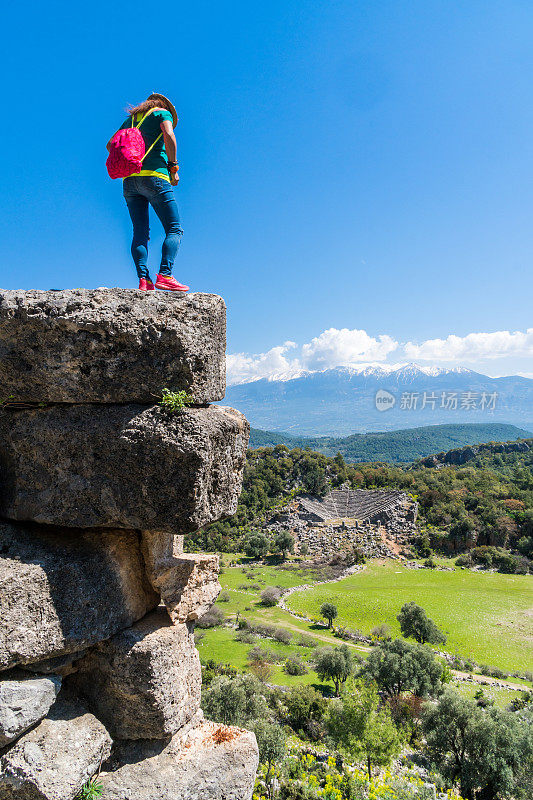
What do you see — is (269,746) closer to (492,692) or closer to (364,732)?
(364,732)

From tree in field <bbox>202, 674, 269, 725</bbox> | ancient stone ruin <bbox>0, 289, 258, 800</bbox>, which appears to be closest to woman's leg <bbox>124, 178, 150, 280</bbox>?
ancient stone ruin <bbox>0, 289, 258, 800</bbox>

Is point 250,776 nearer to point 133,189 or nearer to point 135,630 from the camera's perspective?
point 135,630

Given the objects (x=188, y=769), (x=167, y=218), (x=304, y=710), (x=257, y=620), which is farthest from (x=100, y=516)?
(x=257, y=620)

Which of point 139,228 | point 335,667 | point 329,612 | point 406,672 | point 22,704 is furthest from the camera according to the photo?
point 329,612

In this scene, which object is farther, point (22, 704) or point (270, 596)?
point (270, 596)

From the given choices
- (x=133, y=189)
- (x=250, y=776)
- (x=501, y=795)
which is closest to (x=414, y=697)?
(x=501, y=795)

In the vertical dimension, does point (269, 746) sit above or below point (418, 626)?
above

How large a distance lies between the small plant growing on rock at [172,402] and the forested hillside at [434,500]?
2756 inches

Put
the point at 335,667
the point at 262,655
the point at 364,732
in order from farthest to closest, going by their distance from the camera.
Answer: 1. the point at 262,655
2. the point at 335,667
3. the point at 364,732

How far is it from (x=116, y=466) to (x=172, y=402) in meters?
0.91

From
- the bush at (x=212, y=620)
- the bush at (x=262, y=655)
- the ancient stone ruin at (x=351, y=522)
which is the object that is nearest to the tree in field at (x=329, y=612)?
the bush at (x=262, y=655)

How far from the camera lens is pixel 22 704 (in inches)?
155

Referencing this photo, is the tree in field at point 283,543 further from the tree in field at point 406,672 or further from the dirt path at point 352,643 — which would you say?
the tree in field at point 406,672

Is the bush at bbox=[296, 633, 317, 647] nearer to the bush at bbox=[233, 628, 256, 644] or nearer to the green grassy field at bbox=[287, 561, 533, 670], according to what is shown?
the bush at bbox=[233, 628, 256, 644]
